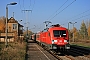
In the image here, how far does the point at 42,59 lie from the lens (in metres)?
18.0

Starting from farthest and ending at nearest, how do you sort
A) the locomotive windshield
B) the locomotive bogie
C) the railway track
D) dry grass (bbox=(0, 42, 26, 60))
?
the locomotive windshield
the locomotive bogie
the railway track
dry grass (bbox=(0, 42, 26, 60))

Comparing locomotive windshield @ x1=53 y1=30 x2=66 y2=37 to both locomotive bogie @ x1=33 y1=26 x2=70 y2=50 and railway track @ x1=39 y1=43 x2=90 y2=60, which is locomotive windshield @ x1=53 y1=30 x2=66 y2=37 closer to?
locomotive bogie @ x1=33 y1=26 x2=70 y2=50

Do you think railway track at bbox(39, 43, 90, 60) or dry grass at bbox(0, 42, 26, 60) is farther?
railway track at bbox(39, 43, 90, 60)

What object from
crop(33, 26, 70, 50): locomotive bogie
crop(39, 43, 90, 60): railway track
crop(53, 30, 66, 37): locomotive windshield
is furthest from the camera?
crop(53, 30, 66, 37): locomotive windshield

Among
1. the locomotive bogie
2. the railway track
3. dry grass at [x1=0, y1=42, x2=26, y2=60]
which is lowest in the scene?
A: the railway track

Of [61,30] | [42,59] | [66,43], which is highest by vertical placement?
[61,30]

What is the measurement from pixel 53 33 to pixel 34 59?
452 cm

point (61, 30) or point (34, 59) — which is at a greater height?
point (61, 30)

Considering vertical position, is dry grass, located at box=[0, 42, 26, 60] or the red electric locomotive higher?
the red electric locomotive

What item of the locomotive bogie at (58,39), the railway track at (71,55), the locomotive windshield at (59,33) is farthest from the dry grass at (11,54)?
the locomotive windshield at (59,33)

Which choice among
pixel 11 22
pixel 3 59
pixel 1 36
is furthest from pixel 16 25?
pixel 3 59

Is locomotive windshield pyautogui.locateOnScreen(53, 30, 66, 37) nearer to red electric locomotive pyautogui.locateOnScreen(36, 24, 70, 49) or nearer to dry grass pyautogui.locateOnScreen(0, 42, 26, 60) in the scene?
red electric locomotive pyautogui.locateOnScreen(36, 24, 70, 49)

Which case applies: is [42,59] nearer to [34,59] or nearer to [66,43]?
[34,59]

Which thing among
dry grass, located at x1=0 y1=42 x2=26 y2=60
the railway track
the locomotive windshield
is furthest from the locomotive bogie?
dry grass, located at x1=0 y1=42 x2=26 y2=60
